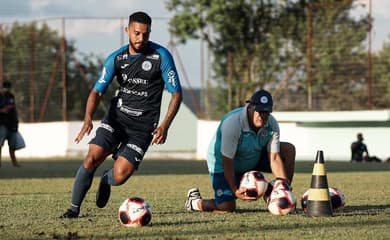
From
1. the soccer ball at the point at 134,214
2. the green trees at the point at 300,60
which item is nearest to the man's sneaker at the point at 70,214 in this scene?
the soccer ball at the point at 134,214

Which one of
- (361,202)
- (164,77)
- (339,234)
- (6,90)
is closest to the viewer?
(339,234)

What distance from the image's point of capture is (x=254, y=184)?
10930 mm

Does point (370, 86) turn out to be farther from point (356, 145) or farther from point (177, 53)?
point (177, 53)

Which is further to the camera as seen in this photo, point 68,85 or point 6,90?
point 68,85

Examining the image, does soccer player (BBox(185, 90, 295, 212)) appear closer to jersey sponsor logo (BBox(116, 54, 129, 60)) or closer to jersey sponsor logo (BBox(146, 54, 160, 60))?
jersey sponsor logo (BBox(146, 54, 160, 60))

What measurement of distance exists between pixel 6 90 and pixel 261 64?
13383mm

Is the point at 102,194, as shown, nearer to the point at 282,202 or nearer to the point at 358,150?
the point at 282,202

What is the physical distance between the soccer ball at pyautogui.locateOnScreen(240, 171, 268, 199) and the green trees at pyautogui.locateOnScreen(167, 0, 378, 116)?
959 inches

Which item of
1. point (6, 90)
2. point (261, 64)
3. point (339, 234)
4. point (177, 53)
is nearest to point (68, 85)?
point (177, 53)

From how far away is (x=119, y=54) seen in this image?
10789 mm

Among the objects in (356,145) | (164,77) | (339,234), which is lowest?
(356,145)

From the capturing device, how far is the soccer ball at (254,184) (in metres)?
10.9

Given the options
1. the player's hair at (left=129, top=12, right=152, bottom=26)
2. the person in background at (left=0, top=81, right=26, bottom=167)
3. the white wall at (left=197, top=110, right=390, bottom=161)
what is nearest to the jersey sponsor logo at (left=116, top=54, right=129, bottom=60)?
the player's hair at (left=129, top=12, right=152, bottom=26)

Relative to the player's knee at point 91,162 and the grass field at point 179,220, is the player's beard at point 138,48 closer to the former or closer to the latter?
the player's knee at point 91,162
